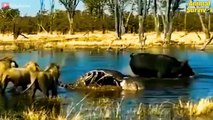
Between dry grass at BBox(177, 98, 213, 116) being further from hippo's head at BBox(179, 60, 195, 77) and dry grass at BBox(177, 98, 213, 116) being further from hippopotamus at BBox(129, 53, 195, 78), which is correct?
hippo's head at BBox(179, 60, 195, 77)

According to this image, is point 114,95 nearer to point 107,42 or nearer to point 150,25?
point 107,42

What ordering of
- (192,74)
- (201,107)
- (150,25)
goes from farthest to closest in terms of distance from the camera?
(150,25)
(192,74)
(201,107)

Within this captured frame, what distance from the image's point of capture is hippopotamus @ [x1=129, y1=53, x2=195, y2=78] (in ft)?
77.0

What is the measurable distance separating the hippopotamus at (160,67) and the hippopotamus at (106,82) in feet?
14.5

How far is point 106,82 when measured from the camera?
19.5 meters

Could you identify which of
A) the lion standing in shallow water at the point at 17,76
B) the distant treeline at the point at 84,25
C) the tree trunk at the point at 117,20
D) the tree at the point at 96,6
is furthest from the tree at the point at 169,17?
the lion standing in shallow water at the point at 17,76

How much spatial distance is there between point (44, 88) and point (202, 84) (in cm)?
714

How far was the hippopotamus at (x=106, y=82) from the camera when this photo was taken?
1884 cm

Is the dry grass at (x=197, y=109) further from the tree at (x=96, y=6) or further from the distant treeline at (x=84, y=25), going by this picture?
the tree at (x=96, y=6)

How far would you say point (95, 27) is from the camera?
247 ft

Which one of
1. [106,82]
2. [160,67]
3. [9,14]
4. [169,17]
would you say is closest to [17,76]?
[106,82]

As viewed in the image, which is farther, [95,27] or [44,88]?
[95,27]

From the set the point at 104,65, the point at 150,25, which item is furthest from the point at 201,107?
the point at 150,25

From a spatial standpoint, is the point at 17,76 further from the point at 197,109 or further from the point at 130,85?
the point at 197,109
